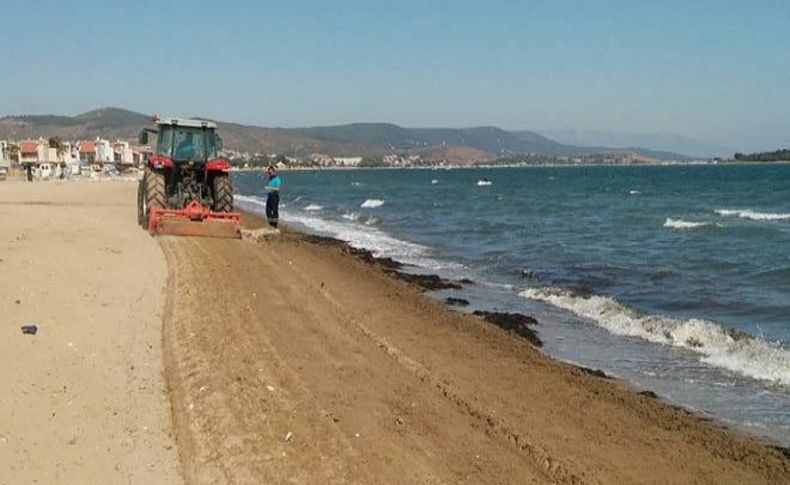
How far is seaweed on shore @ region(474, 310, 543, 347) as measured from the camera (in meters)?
10.3

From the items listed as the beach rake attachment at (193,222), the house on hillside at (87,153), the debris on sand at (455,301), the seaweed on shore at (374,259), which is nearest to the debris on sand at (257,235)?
the beach rake attachment at (193,222)

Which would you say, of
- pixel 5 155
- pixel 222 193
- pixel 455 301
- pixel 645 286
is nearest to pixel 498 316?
pixel 455 301

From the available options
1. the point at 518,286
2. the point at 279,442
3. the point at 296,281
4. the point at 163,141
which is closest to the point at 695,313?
the point at 518,286

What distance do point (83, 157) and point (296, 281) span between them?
4991 inches

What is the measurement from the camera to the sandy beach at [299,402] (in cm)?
493

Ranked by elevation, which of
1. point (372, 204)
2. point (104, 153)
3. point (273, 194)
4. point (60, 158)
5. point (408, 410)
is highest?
point (273, 194)

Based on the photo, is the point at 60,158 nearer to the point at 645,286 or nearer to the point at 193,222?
the point at 193,222

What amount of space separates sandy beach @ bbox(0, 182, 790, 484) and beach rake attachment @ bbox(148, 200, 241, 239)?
7037 mm

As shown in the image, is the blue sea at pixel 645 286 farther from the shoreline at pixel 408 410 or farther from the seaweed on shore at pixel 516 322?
the shoreline at pixel 408 410

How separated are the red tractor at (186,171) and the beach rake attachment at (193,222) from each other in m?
0.17

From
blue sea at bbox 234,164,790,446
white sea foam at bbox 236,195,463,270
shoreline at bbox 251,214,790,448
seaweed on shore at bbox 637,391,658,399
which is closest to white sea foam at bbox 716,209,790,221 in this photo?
blue sea at bbox 234,164,790,446

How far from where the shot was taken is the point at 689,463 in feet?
18.4

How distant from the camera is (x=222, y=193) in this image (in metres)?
18.8

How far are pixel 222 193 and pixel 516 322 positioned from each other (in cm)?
963
